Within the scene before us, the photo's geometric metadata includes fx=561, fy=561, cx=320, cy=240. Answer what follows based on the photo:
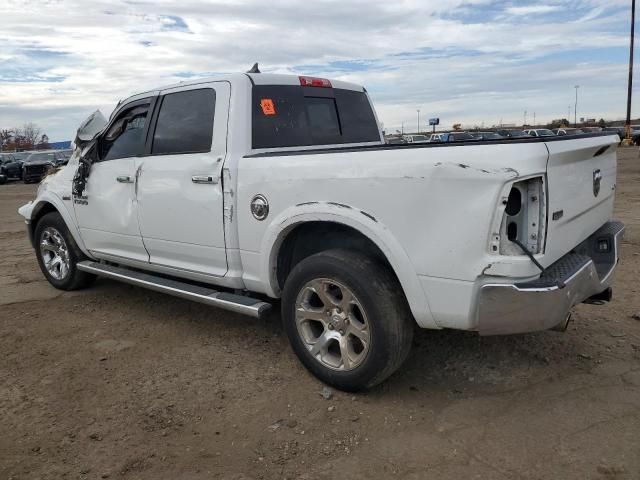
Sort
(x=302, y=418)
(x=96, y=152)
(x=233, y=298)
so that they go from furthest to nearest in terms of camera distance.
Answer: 1. (x=96, y=152)
2. (x=233, y=298)
3. (x=302, y=418)

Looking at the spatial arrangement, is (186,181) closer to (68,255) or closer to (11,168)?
(68,255)

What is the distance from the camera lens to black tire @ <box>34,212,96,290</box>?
5.71 meters

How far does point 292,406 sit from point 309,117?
7.62 ft

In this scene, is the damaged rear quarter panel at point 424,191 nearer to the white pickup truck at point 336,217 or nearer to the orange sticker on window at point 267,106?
the white pickup truck at point 336,217

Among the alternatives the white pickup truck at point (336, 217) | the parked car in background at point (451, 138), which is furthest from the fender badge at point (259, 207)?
the parked car in background at point (451, 138)

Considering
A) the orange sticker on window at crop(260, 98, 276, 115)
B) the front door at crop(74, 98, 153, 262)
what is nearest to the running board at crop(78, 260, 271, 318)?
the front door at crop(74, 98, 153, 262)

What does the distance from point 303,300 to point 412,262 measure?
0.85 meters

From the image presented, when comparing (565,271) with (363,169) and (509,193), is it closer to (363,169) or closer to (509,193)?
(509,193)

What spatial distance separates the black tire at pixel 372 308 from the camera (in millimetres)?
3148

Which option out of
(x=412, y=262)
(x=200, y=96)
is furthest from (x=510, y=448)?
(x=200, y=96)

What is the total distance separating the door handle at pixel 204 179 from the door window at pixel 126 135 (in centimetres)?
88

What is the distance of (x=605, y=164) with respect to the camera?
148 inches

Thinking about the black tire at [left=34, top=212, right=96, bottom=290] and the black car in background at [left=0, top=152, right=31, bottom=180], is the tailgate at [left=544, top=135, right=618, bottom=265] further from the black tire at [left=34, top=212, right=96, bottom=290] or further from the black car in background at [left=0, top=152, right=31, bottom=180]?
the black car in background at [left=0, top=152, right=31, bottom=180]

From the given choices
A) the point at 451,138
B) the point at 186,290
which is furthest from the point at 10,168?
the point at 186,290
